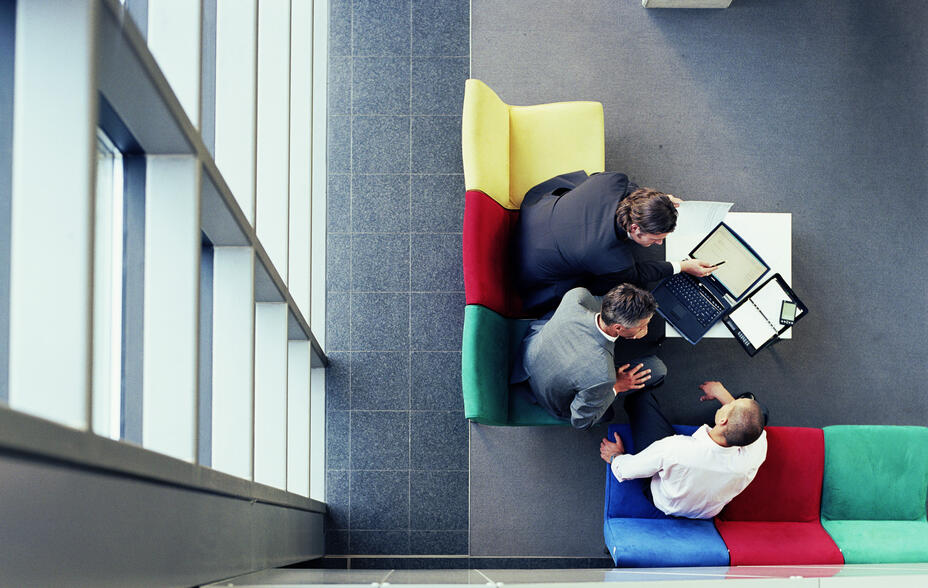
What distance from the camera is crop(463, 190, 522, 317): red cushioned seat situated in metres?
3.27

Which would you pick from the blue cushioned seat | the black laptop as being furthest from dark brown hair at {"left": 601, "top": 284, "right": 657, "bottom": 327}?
the blue cushioned seat

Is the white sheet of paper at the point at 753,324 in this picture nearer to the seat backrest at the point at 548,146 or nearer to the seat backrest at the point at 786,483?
the seat backrest at the point at 786,483

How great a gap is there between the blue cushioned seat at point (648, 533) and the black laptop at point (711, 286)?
0.51 metres

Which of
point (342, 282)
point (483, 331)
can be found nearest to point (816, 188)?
point (483, 331)

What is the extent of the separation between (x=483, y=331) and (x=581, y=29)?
1.93 metres

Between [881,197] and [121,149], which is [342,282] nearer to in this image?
[121,149]

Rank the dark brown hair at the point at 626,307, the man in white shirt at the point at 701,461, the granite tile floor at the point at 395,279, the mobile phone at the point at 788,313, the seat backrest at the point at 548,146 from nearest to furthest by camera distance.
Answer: the dark brown hair at the point at 626,307 → the man in white shirt at the point at 701,461 → the mobile phone at the point at 788,313 → the seat backrest at the point at 548,146 → the granite tile floor at the point at 395,279

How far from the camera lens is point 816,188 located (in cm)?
407

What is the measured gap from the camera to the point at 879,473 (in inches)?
134

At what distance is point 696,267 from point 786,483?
3.47 feet

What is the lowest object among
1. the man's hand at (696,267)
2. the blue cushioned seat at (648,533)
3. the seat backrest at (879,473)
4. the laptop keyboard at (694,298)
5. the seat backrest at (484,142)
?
the blue cushioned seat at (648,533)

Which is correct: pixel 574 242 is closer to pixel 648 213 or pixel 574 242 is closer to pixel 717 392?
pixel 648 213

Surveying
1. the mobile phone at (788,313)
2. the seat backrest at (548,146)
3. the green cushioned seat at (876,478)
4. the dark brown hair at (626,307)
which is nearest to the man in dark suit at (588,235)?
the seat backrest at (548,146)

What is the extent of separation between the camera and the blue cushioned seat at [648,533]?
124 inches
